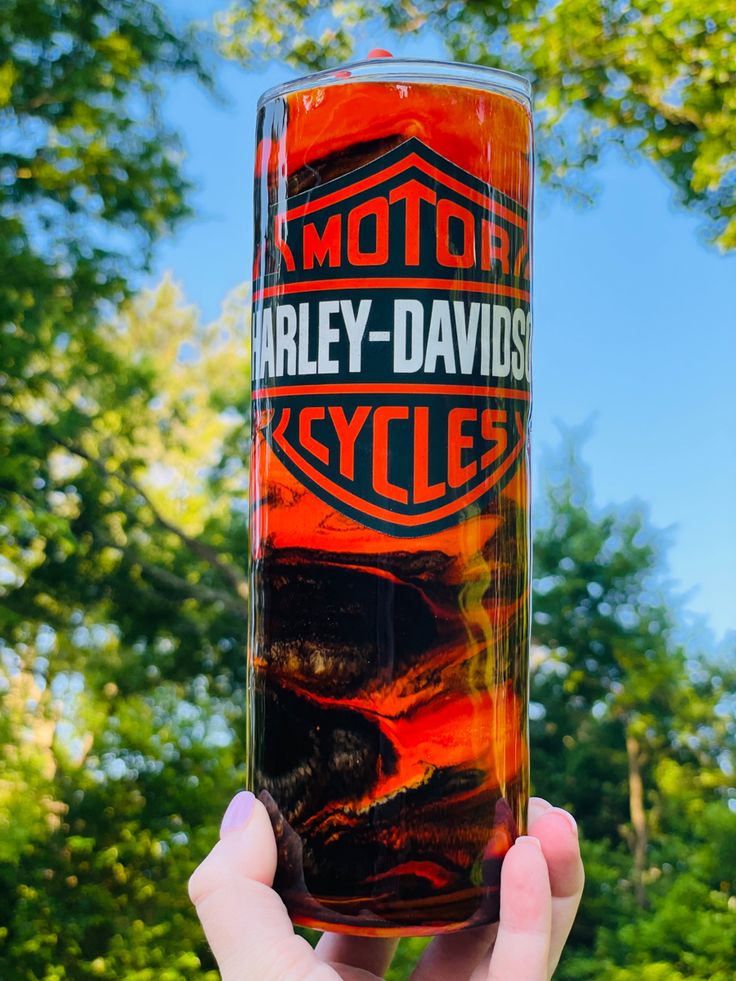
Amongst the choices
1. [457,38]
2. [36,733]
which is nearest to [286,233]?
[457,38]

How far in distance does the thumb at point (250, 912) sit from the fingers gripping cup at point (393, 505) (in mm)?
17

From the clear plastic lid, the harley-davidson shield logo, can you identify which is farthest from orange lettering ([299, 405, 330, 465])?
the clear plastic lid

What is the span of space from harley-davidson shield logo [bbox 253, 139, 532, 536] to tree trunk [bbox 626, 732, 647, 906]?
527cm

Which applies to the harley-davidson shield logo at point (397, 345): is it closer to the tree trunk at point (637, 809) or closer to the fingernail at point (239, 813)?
the fingernail at point (239, 813)

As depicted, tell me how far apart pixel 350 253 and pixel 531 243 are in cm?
22

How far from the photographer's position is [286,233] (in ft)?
3.29

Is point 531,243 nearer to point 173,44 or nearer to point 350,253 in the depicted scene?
point 350,253

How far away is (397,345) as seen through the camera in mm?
945

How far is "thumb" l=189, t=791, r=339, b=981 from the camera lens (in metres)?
0.95

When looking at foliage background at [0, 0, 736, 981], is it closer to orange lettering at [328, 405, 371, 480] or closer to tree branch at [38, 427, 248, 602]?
tree branch at [38, 427, 248, 602]

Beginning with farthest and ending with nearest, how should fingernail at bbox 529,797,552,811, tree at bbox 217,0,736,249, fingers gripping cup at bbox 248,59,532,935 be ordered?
tree at bbox 217,0,736,249 → fingernail at bbox 529,797,552,811 → fingers gripping cup at bbox 248,59,532,935

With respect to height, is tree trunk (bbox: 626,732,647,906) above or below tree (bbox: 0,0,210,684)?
below

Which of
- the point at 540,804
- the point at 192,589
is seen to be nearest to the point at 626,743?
the point at 192,589

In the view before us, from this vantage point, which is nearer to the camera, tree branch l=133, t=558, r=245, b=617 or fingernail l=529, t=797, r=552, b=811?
fingernail l=529, t=797, r=552, b=811
